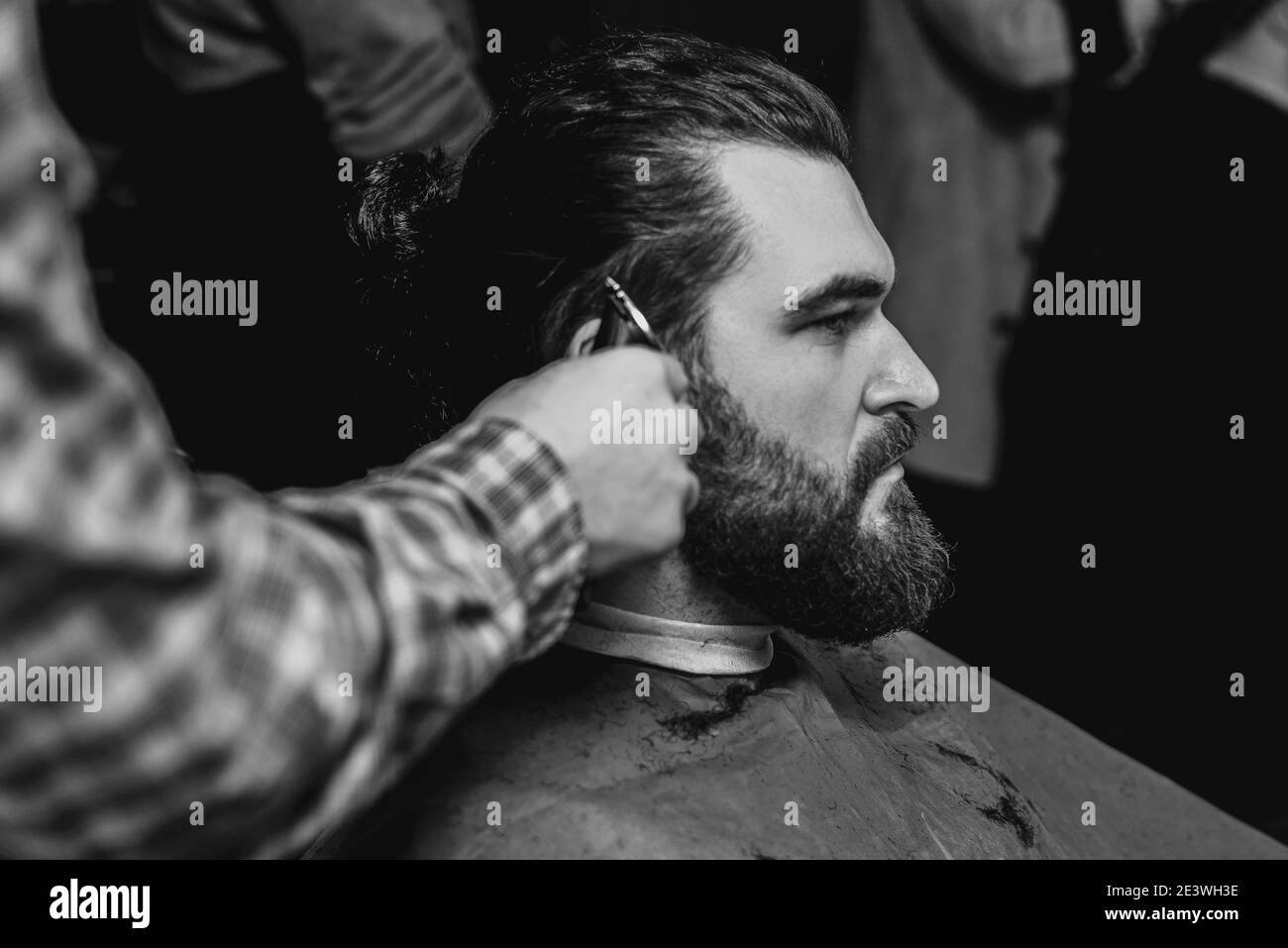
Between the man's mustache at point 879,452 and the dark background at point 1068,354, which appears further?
the dark background at point 1068,354

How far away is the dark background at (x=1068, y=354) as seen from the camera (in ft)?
6.50

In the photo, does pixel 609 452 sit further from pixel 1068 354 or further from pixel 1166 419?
pixel 1166 419

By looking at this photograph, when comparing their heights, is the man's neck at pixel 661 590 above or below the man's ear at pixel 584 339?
below

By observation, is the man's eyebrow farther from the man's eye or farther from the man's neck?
the man's neck

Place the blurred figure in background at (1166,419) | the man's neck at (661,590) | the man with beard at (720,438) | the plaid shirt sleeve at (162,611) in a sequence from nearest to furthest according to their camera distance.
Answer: the plaid shirt sleeve at (162,611) < the man with beard at (720,438) < the man's neck at (661,590) < the blurred figure in background at (1166,419)

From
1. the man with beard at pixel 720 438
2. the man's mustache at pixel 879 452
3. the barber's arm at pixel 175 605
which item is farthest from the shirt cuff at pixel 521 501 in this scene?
the man's mustache at pixel 879 452

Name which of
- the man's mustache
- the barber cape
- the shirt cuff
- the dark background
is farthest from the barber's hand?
the dark background

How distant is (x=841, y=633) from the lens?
1.58 m

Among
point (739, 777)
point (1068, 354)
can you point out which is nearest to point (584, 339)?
point (739, 777)

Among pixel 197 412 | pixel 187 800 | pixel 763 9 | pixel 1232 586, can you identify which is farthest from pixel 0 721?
pixel 1232 586

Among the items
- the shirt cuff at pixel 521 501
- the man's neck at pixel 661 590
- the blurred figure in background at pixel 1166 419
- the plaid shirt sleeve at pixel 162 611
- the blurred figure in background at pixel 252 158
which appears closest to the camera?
the plaid shirt sleeve at pixel 162 611

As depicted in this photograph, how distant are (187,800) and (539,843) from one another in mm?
583

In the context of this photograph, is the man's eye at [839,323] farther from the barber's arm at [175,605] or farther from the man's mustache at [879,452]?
the barber's arm at [175,605]
